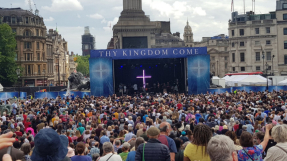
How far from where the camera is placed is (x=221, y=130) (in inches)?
491

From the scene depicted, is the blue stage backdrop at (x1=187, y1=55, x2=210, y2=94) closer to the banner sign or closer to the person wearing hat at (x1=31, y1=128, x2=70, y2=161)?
the banner sign

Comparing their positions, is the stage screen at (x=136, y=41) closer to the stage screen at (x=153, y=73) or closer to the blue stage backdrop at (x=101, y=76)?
the stage screen at (x=153, y=73)

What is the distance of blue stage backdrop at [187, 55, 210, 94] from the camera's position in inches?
1572

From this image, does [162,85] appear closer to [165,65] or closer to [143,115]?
[165,65]

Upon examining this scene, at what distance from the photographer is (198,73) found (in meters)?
40.2

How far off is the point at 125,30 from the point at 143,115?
40.8 metres

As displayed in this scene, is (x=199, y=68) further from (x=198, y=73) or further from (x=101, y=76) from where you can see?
(x=101, y=76)

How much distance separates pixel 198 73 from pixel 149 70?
27.3ft

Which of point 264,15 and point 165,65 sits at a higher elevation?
point 264,15

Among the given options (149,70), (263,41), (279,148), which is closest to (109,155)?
(279,148)

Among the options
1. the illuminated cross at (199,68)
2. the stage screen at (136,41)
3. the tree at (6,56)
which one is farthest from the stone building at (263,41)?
the tree at (6,56)

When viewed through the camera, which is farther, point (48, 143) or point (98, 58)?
point (98, 58)

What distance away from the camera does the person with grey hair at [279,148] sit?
561 cm

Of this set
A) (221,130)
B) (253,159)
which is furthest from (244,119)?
(253,159)
